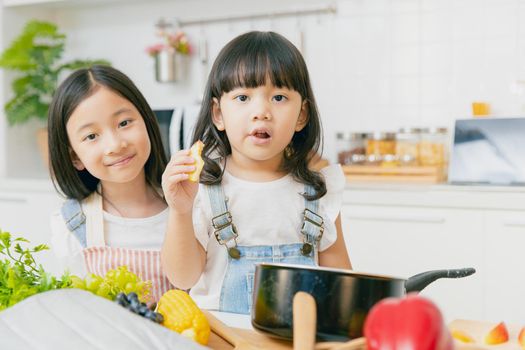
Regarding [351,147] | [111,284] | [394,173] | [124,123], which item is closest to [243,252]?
[124,123]

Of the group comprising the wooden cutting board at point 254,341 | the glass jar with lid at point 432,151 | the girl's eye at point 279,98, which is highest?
the girl's eye at point 279,98

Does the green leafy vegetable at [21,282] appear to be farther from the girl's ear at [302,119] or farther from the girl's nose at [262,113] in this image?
the girl's ear at [302,119]

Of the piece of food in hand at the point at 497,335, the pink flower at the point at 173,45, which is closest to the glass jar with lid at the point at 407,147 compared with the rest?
the pink flower at the point at 173,45

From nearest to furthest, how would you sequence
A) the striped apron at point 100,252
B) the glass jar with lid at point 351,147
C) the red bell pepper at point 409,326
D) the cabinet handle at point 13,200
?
the red bell pepper at point 409,326 → the striped apron at point 100,252 → the glass jar with lid at point 351,147 → the cabinet handle at point 13,200

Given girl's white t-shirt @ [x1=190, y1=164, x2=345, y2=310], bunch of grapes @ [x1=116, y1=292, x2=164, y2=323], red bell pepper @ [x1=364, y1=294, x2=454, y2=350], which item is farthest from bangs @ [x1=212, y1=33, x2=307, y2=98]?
red bell pepper @ [x1=364, y1=294, x2=454, y2=350]

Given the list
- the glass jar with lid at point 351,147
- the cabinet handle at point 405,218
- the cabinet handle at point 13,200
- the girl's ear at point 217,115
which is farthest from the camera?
the cabinet handle at point 13,200

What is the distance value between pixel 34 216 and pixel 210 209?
2.17 m

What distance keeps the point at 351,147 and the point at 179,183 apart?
2.13 m

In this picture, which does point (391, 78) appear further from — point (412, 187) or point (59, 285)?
point (59, 285)

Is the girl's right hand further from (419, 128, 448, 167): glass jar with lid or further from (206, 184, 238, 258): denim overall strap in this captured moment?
(419, 128, 448, 167): glass jar with lid

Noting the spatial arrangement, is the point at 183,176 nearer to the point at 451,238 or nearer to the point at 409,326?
the point at 409,326

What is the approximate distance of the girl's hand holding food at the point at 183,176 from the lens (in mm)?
826

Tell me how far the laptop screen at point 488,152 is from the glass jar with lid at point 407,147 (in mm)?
177

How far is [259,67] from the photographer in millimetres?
993
